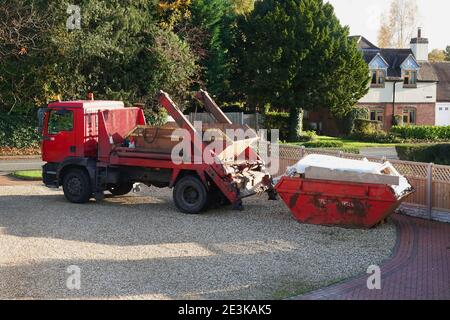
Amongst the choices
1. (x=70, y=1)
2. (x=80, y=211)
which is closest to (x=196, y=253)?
(x=80, y=211)

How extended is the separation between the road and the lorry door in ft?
31.3

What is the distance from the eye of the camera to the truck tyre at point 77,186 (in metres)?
17.1

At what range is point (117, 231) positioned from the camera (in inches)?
544

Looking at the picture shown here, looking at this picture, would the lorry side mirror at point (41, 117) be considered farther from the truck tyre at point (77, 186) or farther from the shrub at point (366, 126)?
the shrub at point (366, 126)

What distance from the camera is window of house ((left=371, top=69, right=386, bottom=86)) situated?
A: 169 feet

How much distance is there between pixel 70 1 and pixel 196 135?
21.9m

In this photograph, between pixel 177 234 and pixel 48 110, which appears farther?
pixel 48 110

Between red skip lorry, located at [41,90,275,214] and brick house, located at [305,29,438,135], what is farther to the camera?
brick house, located at [305,29,438,135]

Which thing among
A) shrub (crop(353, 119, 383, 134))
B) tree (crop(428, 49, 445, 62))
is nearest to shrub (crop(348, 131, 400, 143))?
shrub (crop(353, 119, 383, 134))

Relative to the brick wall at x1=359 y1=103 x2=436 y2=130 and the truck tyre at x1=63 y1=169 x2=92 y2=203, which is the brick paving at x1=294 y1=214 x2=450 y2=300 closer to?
the truck tyre at x1=63 y1=169 x2=92 y2=203

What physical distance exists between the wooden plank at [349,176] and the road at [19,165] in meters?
16.1
